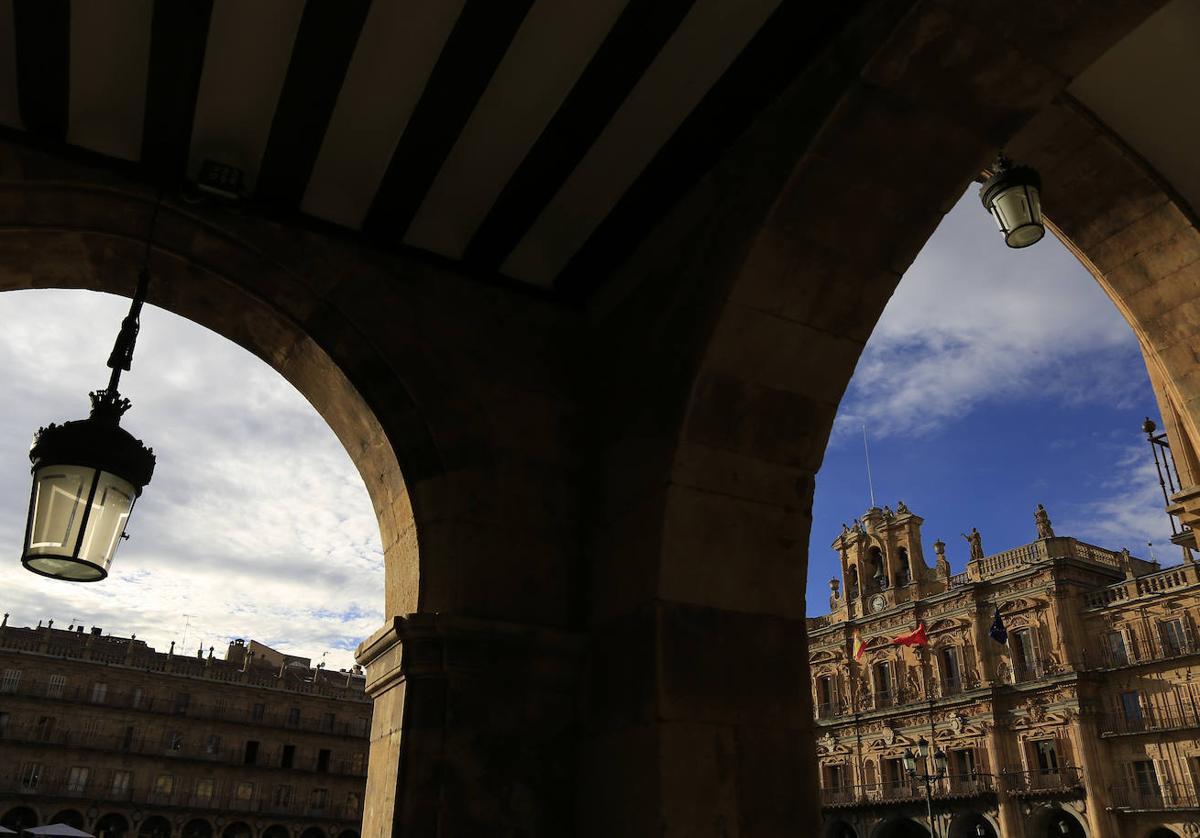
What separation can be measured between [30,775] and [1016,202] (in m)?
38.3

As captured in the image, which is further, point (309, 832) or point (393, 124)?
point (309, 832)

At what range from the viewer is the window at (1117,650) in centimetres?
2491

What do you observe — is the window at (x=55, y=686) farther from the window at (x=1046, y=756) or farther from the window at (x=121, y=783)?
the window at (x=1046, y=756)

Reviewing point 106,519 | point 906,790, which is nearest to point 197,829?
point 906,790

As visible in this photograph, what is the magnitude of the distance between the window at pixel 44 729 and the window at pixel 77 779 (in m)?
1.52

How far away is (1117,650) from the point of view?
82.5ft

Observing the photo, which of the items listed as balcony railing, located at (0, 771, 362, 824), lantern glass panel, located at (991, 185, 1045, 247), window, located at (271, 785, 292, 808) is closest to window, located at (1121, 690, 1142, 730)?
balcony railing, located at (0, 771, 362, 824)

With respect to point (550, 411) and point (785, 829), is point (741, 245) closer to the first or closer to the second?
point (550, 411)

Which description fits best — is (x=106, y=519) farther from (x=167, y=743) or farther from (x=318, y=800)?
(x=318, y=800)

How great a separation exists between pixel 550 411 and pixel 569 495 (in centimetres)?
37

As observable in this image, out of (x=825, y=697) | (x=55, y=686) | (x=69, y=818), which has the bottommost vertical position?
(x=69, y=818)

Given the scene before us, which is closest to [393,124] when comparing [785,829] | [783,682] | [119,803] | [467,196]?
[467,196]

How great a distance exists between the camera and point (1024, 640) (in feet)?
89.6

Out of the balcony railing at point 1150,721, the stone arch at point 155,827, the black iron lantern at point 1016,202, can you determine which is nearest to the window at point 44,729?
the stone arch at point 155,827
